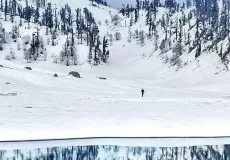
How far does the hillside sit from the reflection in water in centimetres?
312

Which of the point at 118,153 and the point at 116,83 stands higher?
the point at 118,153

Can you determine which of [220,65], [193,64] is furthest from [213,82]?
[193,64]

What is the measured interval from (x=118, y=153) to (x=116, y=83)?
5556 cm

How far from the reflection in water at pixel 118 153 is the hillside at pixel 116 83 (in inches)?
123

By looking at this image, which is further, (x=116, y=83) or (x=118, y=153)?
(x=116, y=83)

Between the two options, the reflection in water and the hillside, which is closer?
the reflection in water

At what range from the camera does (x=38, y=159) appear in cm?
1559

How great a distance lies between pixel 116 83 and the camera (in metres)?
71.9

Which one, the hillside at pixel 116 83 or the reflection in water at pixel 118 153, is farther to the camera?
the hillside at pixel 116 83

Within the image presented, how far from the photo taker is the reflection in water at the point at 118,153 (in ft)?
52.0

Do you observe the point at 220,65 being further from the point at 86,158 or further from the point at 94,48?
Result: the point at 86,158

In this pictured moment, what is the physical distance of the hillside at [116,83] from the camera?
76.6 ft

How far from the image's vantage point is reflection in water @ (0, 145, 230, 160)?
52.0ft

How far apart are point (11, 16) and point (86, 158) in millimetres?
153925
